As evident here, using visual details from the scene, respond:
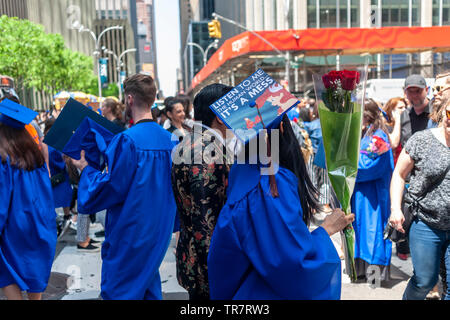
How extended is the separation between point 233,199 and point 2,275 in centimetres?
276

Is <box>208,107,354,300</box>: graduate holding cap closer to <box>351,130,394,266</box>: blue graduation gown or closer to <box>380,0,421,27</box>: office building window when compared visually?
<box>351,130,394,266</box>: blue graduation gown

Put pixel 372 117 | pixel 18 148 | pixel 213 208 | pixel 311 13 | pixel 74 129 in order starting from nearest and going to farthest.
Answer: pixel 213 208 < pixel 74 129 < pixel 18 148 < pixel 372 117 < pixel 311 13

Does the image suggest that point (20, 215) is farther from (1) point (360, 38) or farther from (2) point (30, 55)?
(2) point (30, 55)

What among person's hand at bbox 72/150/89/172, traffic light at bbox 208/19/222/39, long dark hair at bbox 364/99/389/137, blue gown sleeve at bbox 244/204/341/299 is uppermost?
traffic light at bbox 208/19/222/39

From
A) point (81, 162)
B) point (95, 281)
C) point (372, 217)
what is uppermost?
point (81, 162)

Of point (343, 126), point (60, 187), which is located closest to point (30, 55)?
point (60, 187)

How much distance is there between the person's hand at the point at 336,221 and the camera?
211 centimetres

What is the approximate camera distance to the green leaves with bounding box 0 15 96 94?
32.1 meters

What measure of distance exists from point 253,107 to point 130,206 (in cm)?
165

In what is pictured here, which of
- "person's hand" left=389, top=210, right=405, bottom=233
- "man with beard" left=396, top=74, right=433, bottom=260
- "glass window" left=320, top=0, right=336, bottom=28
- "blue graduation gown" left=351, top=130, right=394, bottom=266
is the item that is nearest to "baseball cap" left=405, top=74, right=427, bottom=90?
"man with beard" left=396, top=74, right=433, bottom=260

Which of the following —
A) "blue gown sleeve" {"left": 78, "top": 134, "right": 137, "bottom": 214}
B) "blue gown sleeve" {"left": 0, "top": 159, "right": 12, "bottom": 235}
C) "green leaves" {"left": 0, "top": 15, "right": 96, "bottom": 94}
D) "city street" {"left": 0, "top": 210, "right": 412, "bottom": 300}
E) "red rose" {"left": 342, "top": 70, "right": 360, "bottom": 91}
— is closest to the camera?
"red rose" {"left": 342, "top": 70, "right": 360, "bottom": 91}

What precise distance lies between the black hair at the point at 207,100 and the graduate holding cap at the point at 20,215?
5.82ft

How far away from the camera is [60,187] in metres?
6.02
